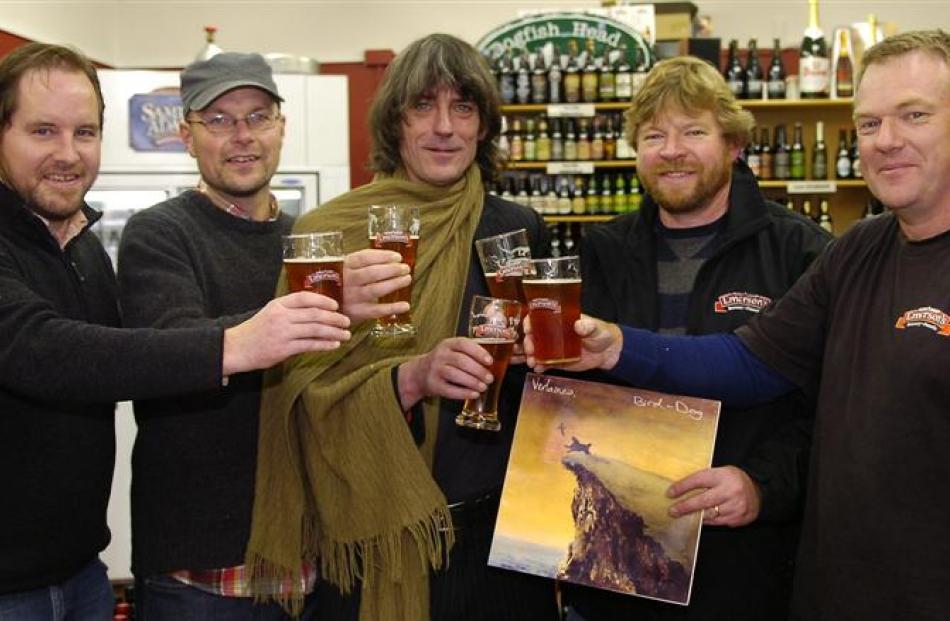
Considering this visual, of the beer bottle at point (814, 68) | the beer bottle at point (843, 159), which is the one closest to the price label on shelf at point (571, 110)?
the beer bottle at point (814, 68)

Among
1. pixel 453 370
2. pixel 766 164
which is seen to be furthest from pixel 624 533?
pixel 766 164

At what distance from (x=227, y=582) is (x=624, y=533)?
3.10ft

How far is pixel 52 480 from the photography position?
215 centimetres

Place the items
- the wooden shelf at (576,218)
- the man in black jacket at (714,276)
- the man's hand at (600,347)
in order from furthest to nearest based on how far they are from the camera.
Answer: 1. the wooden shelf at (576,218)
2. the man in black jacket at (714,276)
3. the man's hand at (600,347)

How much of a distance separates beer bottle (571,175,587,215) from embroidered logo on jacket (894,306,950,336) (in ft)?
15.9

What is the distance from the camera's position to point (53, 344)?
188 centimetres

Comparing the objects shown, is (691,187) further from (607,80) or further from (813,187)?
(813,187)

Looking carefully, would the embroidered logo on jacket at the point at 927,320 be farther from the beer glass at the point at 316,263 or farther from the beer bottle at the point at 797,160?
the beer bottle at the point at 797,160

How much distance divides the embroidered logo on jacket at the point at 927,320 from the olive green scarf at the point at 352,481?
3.43 ft

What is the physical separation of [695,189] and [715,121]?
0.61ft

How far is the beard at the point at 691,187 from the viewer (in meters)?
2.49

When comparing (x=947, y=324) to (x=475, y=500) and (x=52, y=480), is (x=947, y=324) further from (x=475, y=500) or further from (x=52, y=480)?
(x=52, y=480)

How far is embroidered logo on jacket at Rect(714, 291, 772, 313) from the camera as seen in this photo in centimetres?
241

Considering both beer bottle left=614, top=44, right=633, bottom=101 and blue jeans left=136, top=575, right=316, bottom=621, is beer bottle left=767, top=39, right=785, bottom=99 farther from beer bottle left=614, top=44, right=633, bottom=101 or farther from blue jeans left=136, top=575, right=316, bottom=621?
blue jeans left=136, top=575, right=316, bottom=621
